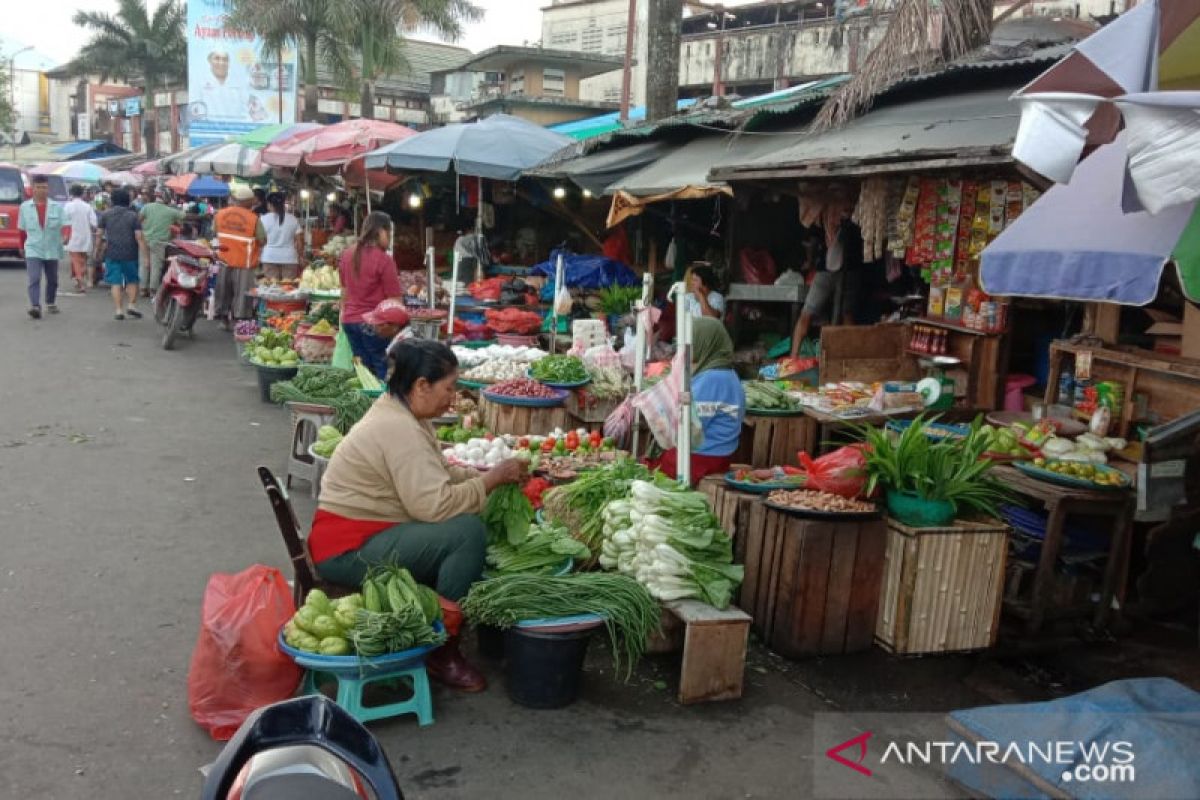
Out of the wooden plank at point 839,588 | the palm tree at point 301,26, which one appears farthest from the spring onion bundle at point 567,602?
the palm tree at point 301,26

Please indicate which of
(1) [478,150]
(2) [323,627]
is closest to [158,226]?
(1) [478,150]

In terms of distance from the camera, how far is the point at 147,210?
16609 millimetres

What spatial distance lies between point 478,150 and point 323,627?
8762 millimetres

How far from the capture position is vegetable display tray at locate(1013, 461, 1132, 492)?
5285mm

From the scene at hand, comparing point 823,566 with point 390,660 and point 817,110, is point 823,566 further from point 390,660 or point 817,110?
point 817,110

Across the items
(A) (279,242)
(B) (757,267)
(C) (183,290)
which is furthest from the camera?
(A) (279,242)

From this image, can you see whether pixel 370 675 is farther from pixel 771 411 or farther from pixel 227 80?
pixel 227 80

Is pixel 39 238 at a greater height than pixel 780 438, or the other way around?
pixel 39 238

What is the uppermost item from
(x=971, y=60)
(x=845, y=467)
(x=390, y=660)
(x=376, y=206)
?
(x=971, y=60)

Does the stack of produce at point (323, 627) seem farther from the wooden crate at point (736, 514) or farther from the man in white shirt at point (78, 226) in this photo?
the man in white shirt at point (78, 226)

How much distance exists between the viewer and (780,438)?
23.5 ft

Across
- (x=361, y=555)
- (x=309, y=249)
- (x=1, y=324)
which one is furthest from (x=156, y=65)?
(x=361, y=555)

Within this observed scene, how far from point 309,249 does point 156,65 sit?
36271 mm

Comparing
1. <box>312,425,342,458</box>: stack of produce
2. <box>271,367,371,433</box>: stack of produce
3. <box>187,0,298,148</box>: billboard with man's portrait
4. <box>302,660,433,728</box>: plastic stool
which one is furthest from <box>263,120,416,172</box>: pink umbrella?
<box>187,0,298,148</box>: billboard with man's portrait
